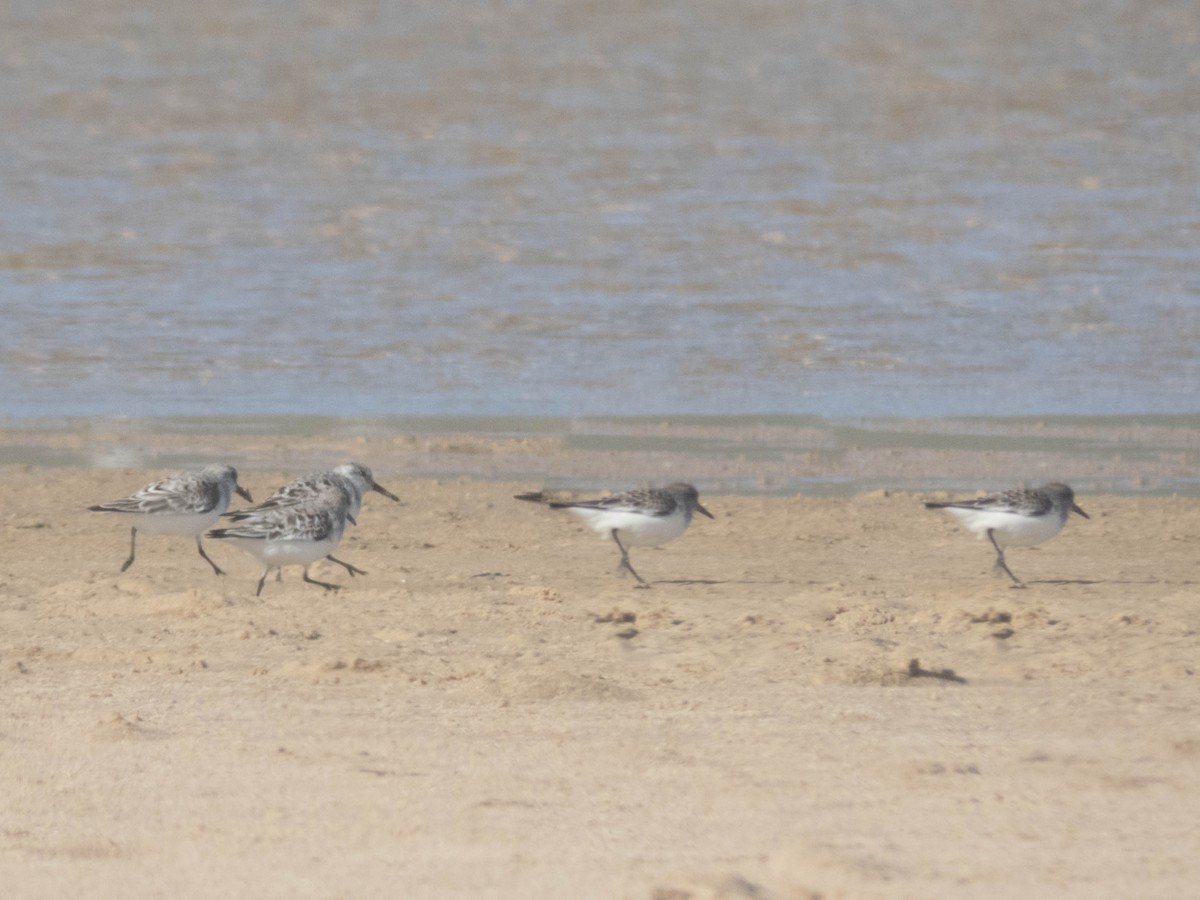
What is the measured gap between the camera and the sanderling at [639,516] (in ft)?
33.6

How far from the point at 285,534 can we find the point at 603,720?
8.98 feet

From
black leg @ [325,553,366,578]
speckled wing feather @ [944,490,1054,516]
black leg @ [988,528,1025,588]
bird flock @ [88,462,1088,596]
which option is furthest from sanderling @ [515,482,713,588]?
black leg @ [988,528,1025,588]

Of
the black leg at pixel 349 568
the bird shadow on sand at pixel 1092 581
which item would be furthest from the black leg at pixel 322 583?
the bird shadow on sand at pixel 1092 581

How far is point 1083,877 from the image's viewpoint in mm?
5598

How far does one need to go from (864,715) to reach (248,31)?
3781 centimetres

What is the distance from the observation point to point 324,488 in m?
10.4

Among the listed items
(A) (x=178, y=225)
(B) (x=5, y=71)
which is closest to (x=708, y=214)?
(A) (x=178, y=225)

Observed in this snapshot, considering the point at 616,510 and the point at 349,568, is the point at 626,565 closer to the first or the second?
the point at 616,510

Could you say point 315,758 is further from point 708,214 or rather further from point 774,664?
point 708,214

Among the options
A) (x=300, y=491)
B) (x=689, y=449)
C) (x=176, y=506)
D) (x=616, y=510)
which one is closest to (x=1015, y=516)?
(x=616, y=510)

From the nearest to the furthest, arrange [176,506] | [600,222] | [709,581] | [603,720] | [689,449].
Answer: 1. [603,720]
2. [176,506]
3. [709,581]
4. [689,449]
5. [600,222]

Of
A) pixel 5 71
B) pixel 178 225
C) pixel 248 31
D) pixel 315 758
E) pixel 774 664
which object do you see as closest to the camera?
pixel 315 758

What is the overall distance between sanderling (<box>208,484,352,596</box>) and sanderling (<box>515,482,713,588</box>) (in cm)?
121

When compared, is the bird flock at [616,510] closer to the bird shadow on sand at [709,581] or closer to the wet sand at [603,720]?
the bird shadow on sand at [709,581]
